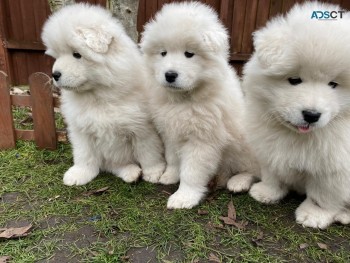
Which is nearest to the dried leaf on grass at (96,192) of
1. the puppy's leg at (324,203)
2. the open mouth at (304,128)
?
the puppy's leg at (324,203)

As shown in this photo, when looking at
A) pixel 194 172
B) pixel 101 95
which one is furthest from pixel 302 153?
pixel 101 95

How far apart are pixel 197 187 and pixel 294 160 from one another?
0.93 metres

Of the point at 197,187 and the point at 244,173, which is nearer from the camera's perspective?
the point at 197,187

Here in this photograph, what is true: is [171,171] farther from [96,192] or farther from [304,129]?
[304,129]

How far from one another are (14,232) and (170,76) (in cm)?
178

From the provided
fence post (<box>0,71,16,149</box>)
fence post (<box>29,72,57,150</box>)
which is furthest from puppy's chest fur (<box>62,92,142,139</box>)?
fence post (<box>0,71,16,149</box>)

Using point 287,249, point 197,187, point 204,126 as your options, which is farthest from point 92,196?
point 287,249

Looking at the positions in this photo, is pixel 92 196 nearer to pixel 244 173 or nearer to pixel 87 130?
pixel 87 130

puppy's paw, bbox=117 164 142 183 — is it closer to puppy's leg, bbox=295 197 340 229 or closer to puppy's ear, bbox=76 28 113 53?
puppy's ear, bbox=76 28 113 53

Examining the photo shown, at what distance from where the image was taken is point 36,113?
395cm

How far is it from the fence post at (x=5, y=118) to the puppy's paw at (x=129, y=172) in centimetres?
154

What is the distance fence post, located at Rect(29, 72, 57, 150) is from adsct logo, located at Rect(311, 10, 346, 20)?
2.83 m

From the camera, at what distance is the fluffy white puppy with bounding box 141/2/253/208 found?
2732 mm

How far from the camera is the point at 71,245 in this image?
8.34 feet
